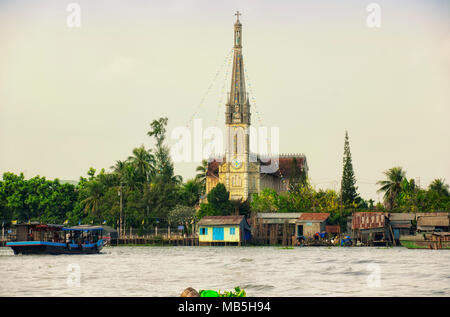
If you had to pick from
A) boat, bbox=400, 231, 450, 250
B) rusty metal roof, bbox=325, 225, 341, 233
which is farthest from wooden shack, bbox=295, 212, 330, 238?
boat, bbox=400, 231, 450, 250

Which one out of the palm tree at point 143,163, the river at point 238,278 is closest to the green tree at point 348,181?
the palm tree at point 143,163

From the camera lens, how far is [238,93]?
128 meters

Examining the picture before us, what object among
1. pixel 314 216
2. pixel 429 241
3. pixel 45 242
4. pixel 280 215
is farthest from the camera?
pixel 280 215

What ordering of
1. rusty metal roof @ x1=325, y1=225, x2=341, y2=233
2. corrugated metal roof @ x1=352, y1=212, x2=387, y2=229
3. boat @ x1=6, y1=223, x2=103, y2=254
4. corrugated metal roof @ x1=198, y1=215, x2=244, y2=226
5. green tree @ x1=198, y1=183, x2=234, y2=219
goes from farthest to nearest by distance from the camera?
green tree @ x1=198, y1=183, x2=234, y2=219 < rusty metal roof @ x1=325, y1=225, x2=341, y2=233 < corrugated metal roof @ x1=198, y1=215, x2=244, y2=226 < corrugated metal roof @ x1=352, y1=212, x2=387, y2=229 < boat @ x1=6, y1=223, x2=103, y2=254

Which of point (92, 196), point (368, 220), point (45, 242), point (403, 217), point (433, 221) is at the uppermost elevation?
point (92, 196)

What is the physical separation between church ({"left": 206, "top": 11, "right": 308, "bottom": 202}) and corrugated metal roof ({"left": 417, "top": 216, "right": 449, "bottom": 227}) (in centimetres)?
4816

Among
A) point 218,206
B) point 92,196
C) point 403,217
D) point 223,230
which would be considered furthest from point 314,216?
point 92,196

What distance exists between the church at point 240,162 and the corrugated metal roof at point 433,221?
4816 centimetres

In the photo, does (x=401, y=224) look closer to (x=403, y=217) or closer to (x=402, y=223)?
(x=402, y=223)

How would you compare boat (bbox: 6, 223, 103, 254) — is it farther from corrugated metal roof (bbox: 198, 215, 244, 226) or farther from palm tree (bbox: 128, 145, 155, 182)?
palm tree (bbox: 128, 145, 155, 182)

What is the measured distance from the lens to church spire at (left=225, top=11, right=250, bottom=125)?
125 m

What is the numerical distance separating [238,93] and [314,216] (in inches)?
1970

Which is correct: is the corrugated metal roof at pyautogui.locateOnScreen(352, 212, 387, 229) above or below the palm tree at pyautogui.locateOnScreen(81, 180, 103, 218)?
below

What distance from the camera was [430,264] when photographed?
1789 inches
